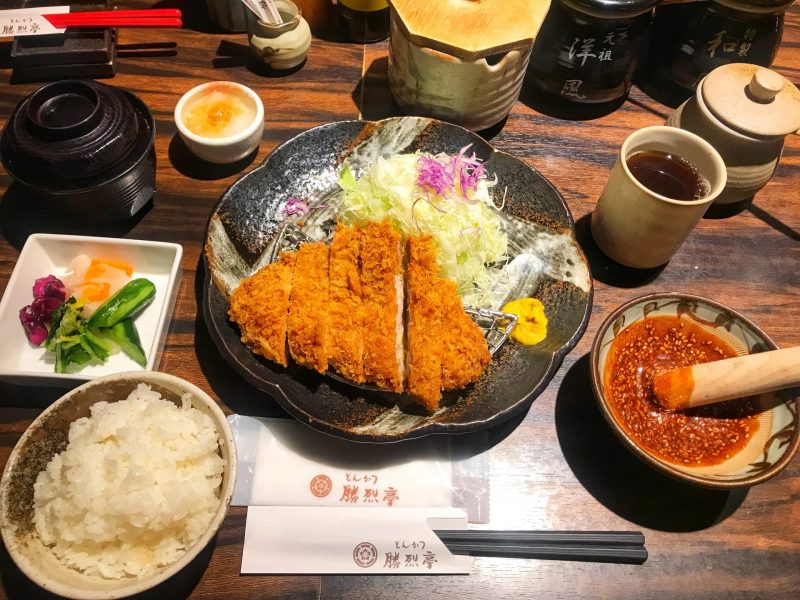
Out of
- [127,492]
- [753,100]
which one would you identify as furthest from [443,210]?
[127,492]

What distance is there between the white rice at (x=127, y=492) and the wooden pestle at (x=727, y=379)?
165cm

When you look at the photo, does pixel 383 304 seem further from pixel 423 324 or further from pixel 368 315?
pixel 423 324

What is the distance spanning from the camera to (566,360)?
2.40 meters

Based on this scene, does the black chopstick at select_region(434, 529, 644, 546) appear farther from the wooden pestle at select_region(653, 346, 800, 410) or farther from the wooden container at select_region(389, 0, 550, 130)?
the wooden container at select_region(389, 0, 550, 130)

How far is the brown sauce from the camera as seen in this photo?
202 cm

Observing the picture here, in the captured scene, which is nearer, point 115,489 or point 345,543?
point 115,489

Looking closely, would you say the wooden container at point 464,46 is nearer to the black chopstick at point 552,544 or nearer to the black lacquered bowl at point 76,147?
the black lacquered bowl at point 76,147

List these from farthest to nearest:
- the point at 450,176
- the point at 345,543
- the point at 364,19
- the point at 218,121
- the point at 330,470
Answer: the point at 364,19 → the point at 218,121 → the point at 450,176 → the point at 330,470 → the point at 345,543

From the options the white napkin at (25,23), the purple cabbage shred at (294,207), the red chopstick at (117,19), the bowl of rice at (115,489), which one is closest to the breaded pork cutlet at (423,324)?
the purple cabbage shred at (294,207)

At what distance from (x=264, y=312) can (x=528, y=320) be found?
1.09 metres

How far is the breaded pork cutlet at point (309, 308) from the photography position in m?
2.12

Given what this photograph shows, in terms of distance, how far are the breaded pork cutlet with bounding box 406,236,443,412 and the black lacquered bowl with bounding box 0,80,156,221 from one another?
1285 mm

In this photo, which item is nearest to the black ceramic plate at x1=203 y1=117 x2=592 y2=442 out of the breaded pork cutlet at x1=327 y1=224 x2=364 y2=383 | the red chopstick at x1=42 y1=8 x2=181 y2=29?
the breaded pork cutlet at x1=327 y1=224 x2=364 y2=383

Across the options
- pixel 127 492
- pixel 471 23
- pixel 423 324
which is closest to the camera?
pixel 127 492
